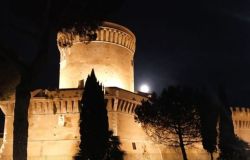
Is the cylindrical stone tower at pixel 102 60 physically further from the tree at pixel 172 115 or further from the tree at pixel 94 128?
the tree at pixel 94 128

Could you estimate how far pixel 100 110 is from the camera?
54.3 ft

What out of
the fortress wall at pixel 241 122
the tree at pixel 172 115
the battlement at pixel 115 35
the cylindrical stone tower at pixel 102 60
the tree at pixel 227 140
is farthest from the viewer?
the fortress wall at pixel 241 122

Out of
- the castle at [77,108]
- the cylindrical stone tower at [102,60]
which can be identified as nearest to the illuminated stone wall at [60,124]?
the castle at [77,108]

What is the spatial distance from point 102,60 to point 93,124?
5385 mm

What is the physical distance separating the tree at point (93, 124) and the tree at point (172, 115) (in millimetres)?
3352

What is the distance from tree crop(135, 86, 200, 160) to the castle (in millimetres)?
697

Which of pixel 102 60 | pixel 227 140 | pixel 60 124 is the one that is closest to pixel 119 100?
pixel 102 60

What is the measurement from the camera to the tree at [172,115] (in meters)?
19.1

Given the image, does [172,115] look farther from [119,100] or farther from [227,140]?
[227,140]

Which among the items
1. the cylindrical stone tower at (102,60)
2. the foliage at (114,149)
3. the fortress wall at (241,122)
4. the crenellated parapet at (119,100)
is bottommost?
the foliage at (114,149)

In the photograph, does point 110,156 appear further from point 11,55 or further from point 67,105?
point 11,55

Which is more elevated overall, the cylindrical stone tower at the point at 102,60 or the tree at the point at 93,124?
the cylindrical stone tower at the point at 102,60

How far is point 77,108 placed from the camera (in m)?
18.5

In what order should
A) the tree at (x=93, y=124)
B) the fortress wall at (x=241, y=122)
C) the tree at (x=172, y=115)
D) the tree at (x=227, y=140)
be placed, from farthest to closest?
the fortress wall at (x=241, y=122) < the tree at (x=227, y=140) < the tree at (x=172, y=115) < the tree at (x=93, y=124)
